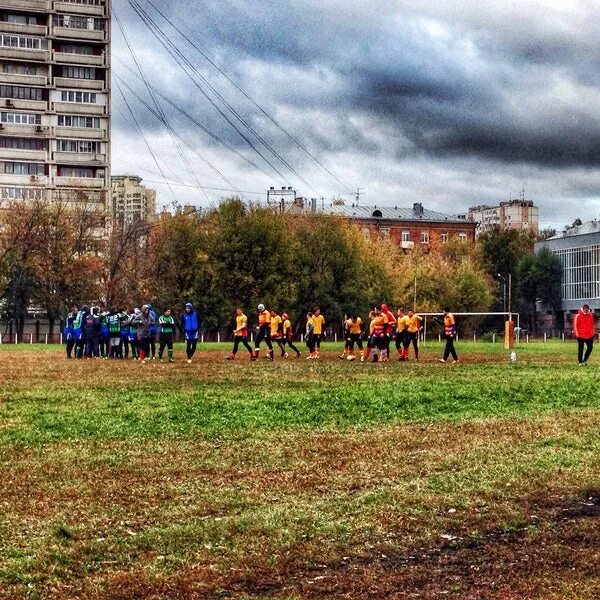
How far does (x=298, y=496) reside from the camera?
44.1 ft

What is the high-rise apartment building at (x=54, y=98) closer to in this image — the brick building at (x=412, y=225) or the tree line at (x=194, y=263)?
the tree line at (x=194, y=263)

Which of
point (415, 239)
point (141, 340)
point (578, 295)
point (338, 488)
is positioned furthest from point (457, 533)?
point (415, 239)

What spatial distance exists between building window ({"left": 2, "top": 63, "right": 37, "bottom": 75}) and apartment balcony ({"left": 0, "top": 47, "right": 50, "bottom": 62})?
1.42 meters

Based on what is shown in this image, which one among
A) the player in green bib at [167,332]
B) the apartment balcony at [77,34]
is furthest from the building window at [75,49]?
the player in green bib at [167,332]

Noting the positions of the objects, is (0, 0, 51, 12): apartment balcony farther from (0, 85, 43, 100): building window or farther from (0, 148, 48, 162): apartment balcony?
(0, 148, 48, 162): apartment balcony

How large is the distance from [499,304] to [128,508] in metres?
141

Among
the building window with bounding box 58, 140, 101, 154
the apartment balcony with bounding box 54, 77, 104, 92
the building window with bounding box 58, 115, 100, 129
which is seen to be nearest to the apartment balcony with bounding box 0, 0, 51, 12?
the apartment balcony with bounding box 54, 77, 104, 92

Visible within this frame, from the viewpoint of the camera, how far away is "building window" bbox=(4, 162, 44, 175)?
4852 inches

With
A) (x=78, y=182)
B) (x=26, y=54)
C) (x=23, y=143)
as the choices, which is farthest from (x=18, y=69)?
(x=78, y=182)

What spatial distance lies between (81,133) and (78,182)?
575 centimetres

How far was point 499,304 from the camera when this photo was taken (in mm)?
150625

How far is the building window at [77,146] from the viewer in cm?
12488

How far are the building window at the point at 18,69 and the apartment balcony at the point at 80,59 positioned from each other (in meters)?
3.00

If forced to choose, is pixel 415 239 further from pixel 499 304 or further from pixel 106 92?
pixel 106 92
